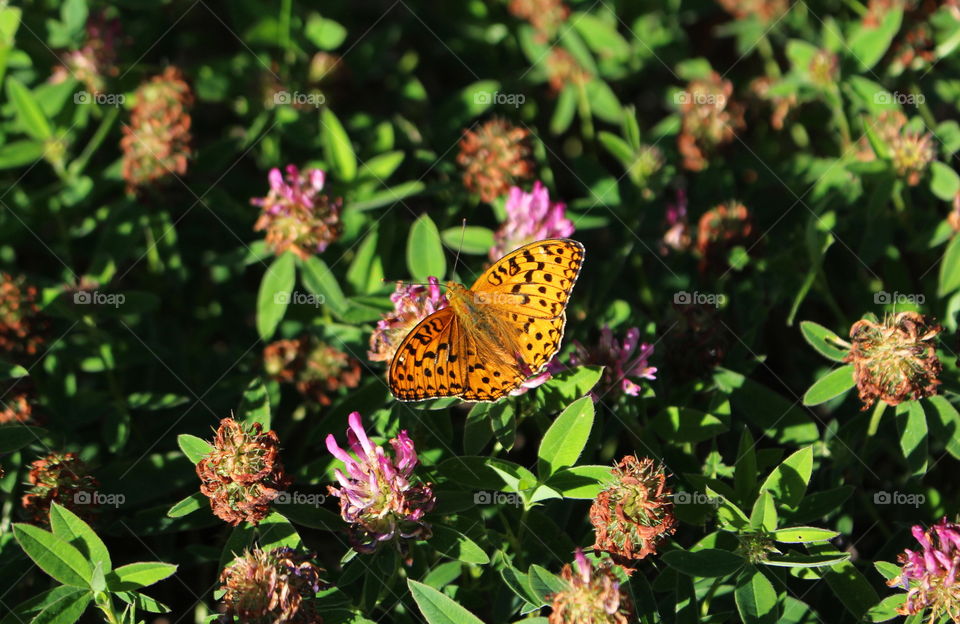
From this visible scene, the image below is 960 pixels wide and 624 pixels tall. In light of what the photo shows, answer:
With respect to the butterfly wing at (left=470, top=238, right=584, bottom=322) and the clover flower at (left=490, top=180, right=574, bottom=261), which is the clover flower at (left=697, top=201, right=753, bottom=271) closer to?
the clover flower at (left=490, top=180, right=574, bottom=261)

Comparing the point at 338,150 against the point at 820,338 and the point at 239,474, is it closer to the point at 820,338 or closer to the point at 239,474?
the point at 239,474

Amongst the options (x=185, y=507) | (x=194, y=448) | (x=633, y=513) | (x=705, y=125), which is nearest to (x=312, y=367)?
(x=194, y=448)

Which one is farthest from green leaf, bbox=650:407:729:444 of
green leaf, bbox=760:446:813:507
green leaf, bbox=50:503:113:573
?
green leaf, bbox=50:503:113:573

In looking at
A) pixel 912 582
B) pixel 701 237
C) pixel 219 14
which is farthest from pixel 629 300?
pixel 219 14

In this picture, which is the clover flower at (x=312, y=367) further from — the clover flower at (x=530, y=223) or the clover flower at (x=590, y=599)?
the clover flower at (x=590, y=599)

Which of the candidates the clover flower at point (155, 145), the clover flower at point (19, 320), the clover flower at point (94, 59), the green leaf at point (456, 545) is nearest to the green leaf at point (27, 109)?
the clover flower at point (94, 59)
